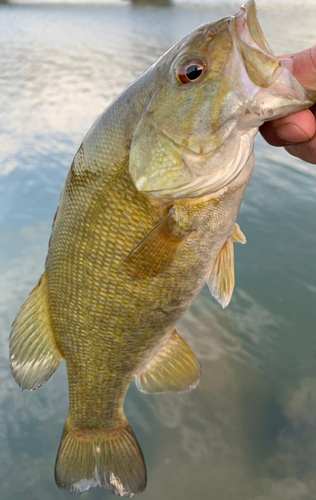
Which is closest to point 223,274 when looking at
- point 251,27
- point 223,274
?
point 223,274

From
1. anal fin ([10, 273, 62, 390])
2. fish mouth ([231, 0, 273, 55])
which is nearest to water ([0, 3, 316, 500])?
anal fin ([10, 273, 62, 390])

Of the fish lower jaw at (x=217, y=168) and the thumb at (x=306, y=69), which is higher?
the thumb at (x=306, y=69)

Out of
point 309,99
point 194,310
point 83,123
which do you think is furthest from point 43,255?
point 83,123

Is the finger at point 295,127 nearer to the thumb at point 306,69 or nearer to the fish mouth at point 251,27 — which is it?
the thumb at point 306,69

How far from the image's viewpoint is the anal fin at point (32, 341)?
1845 mm

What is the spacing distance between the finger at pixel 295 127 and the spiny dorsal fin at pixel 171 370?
3.71 ft

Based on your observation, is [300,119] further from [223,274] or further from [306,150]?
[223,274]

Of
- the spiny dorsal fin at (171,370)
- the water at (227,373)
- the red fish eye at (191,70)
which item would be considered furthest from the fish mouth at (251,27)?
the water at (227,373)

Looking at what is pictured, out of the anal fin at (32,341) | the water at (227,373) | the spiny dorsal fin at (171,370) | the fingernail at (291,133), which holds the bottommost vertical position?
the water at (227,373)

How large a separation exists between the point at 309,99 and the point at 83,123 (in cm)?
754

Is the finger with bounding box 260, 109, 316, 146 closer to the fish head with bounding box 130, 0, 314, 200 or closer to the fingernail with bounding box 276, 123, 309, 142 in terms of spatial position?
the fingernail with bounding box 276, 123, 309, 142

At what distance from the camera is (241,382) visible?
324cm

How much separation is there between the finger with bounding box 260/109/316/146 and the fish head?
173 mm

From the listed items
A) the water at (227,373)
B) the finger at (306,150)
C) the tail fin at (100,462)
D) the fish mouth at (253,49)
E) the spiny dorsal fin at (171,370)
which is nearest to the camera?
the fish mouth at (253,49)
